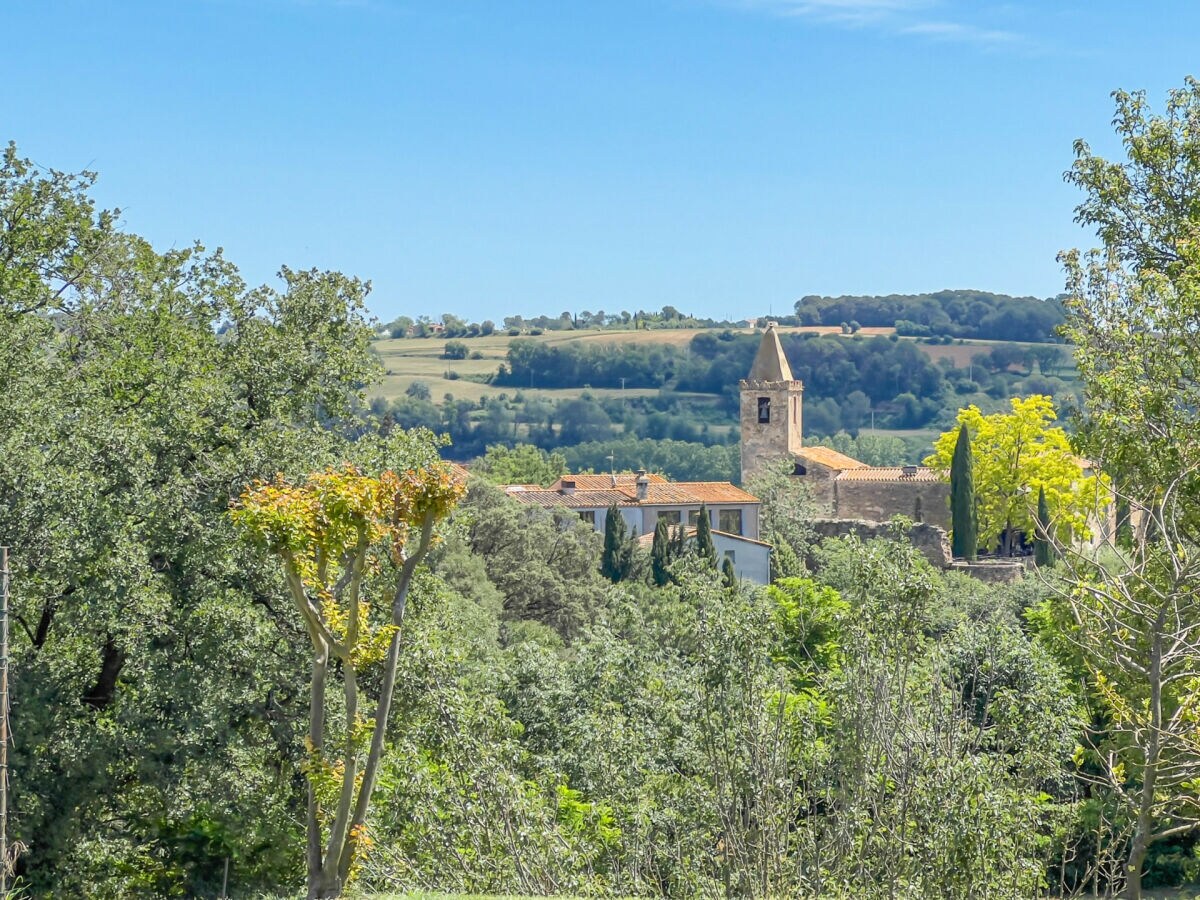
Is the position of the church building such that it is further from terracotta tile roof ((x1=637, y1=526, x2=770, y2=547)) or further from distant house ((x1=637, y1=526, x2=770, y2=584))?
distant house ((x1=637, y1=526, x2=770, y2=584))

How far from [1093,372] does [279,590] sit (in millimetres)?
8229

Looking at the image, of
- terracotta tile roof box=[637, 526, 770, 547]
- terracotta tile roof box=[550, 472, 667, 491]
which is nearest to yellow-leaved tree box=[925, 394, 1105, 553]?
terracotta tile roof box=[637, 526, 770, 547]

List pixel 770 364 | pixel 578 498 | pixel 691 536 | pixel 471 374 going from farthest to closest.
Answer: pixel 471 374
pixel 770 364
pixel 578 498
pixel 691 536

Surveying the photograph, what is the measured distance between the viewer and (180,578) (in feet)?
52.0

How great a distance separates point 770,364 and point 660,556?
30891 mm

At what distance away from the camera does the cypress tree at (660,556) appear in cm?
5188

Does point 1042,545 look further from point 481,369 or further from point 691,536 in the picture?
point 481,369

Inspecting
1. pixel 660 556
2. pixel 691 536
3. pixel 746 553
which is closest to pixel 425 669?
pixel 660 556

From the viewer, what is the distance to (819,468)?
72750 millimetres

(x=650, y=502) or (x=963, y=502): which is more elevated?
(x=963, y=502)

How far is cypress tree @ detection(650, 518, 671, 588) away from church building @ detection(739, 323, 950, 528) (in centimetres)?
1343

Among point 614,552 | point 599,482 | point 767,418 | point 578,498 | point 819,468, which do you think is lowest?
point 614,552

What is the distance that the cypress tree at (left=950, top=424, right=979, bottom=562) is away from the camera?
5709 cm

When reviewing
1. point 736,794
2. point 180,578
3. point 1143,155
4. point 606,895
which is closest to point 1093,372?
point 1143,155
